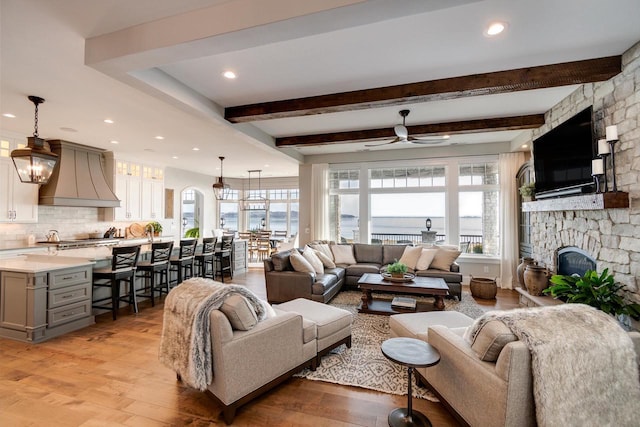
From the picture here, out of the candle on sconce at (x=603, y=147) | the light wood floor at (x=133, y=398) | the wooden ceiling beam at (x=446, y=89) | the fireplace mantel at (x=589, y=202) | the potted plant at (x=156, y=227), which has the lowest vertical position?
the light wood floor at (x=133, y=398)

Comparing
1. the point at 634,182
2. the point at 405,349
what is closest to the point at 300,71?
the point at 405,349

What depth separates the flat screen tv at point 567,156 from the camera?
10.7 ft

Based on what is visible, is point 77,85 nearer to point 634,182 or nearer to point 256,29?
point 256,29

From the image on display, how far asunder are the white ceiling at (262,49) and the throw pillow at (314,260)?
2.32 meters

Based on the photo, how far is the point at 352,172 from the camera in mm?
7184

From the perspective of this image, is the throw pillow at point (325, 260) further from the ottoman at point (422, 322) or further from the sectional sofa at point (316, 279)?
the ottoman at point (422, 322)

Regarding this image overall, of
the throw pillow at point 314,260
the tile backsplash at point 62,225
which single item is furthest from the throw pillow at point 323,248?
the tile backsplash at point 62,225

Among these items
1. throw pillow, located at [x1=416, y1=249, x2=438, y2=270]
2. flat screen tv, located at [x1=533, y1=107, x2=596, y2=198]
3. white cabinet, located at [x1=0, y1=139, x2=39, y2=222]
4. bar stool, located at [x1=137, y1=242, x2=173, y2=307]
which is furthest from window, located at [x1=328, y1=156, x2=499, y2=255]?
white cabinet, located at [x1=0, y1=139, x2=39, y2=222]

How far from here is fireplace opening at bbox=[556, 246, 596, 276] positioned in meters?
3.49

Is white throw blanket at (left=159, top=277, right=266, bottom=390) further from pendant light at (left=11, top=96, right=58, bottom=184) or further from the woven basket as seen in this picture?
the woven basket

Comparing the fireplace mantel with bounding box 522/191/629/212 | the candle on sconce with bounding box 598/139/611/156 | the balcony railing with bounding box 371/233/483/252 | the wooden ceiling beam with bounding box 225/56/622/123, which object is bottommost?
the balcony railing with bounding box 371/233/483/252

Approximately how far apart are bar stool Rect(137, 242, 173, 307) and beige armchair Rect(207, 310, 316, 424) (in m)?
2.96

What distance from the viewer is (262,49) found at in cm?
265

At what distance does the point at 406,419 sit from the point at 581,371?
42.2 inches
